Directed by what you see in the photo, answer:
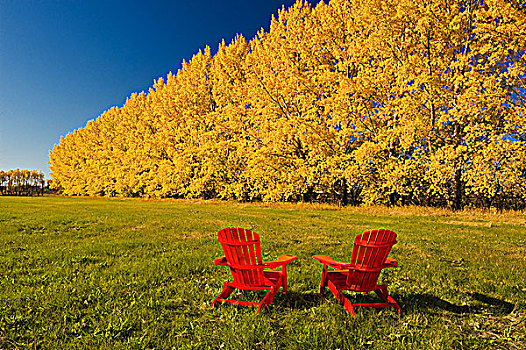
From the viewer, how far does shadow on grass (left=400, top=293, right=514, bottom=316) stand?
426 centimetres

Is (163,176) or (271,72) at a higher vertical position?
(271,72)

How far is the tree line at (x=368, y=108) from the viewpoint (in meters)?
13.2

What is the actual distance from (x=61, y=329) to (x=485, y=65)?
56.4ft

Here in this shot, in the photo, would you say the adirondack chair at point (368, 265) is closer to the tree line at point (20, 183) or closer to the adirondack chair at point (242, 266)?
the adirondack chair at point (242, 266)

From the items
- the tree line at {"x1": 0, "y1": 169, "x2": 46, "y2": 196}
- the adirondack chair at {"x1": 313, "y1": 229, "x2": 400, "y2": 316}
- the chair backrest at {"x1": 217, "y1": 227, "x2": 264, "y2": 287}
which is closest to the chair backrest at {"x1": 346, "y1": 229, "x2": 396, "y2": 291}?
the adirondack chair at {"x1": 313, "y1": 229, "x2": 400, "y2": 316}

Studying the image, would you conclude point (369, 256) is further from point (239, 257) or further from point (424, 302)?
point (239, 257)

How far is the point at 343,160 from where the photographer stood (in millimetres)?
17266

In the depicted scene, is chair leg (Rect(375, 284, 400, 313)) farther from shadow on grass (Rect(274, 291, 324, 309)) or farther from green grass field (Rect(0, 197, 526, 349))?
shadow on grass (Rect(274, 291, 324, 309))

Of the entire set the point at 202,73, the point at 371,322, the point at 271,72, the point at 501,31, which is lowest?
the point at 371,322

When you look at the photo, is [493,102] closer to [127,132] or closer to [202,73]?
[202,73]

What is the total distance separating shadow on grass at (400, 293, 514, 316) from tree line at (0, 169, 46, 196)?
248ft

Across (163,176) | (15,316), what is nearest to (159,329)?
(15,316)

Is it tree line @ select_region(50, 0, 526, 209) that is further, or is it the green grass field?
tree line @ select_region(50, 0, 526, 209)

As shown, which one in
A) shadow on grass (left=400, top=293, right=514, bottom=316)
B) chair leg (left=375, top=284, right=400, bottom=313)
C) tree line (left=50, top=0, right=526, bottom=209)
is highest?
tree line (left=50, top=0, right=526, bottom=209)
